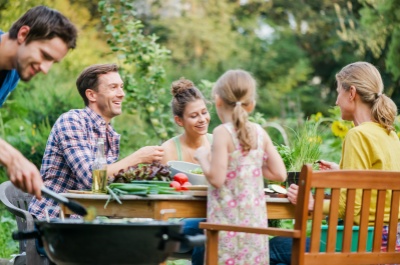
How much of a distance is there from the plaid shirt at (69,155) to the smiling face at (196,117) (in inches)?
18.2

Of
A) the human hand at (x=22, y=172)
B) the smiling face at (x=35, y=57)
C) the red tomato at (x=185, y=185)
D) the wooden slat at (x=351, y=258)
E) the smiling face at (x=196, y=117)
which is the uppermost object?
the smiling face at (x=35, y=57)

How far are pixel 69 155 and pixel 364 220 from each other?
5.15ft

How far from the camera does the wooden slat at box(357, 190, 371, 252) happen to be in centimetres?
359

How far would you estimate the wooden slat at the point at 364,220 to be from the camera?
3594 mm

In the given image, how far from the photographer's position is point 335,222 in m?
3.50

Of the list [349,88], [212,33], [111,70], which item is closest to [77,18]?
[212,33]

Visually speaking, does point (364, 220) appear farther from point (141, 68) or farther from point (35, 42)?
point (141, 68)

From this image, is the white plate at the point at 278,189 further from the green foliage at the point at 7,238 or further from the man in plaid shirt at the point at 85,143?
the green foliage at the point at 7,238

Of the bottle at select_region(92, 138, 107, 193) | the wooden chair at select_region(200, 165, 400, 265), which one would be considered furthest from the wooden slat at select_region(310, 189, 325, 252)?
the bottle at select_region(92, 138, 107, 193)

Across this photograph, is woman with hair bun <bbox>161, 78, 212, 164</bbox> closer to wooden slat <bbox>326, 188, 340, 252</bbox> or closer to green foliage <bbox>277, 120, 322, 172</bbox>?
green foliage <bbox>277, 120, 322, 172</bbox>

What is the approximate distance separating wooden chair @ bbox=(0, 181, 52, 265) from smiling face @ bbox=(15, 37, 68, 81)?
0.97 metres

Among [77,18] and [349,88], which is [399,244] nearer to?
[349,88]

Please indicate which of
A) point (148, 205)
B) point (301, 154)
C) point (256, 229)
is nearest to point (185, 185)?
point (148, 205)

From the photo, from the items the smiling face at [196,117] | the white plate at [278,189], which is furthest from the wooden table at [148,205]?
the smiling face at [196,117]
